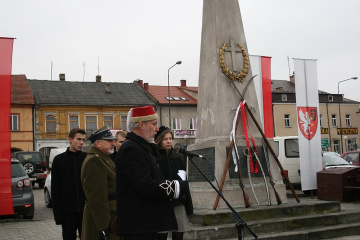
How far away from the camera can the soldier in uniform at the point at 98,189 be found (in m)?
4.45

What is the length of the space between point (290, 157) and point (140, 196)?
1197 cm

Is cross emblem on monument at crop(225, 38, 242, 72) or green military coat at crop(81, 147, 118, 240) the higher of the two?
cross emblem on monument at crop(225, 38, 242, 72)

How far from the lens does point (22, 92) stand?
A: 150ft

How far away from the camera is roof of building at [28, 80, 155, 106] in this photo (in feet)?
155

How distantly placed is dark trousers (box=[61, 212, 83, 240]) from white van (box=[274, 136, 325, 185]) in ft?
33.5

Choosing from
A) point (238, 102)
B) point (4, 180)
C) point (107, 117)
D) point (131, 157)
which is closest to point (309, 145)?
point (238, 102)

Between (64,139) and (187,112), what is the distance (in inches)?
525

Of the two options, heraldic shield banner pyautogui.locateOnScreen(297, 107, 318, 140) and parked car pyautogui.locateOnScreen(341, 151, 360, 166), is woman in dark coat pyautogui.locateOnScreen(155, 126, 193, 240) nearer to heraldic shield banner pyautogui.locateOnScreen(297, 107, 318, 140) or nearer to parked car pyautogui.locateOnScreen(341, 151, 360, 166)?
heraldic shield banner pyautogui.locateOnScreen(297, 107, 318, 140)

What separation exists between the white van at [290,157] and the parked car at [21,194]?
305 inches

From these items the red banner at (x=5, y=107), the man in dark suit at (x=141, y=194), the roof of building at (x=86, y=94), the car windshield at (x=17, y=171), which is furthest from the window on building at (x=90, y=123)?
the man in dark suit at (x=141, y=194)

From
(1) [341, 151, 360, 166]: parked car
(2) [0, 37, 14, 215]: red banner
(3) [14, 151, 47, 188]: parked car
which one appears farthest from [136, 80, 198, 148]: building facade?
(2) [0, 37, 14, 215]: red banner

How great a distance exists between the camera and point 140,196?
358cm

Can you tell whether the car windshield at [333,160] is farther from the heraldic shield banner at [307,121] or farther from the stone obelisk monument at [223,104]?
the stone obelisk monument at [223,104]

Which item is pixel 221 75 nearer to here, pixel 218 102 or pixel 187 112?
pixel 218 102
